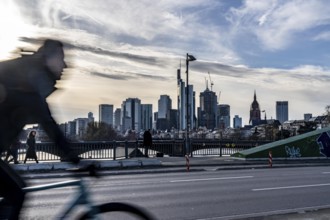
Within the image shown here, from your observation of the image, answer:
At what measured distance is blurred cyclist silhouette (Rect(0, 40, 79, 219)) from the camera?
352cm

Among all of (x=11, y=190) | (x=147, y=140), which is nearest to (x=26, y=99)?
(x=11, y=190)

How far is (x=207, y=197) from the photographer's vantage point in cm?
1179

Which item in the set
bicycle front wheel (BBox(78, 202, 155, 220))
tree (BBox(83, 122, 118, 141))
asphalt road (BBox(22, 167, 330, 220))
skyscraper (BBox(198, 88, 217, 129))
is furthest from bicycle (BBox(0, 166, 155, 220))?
skyscraper (BBox(198, 88, 217, 129))

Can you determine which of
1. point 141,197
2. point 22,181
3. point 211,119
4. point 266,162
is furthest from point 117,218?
point 211,119

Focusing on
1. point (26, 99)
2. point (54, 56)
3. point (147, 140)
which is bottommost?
point (147, 140)

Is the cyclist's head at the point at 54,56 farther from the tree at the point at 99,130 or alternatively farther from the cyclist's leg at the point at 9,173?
the tree at the point at 99,130

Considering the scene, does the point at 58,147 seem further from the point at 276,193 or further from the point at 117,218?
the point at 276,193

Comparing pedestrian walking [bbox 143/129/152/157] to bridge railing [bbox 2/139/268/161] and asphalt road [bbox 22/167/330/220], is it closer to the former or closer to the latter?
bridge railing [bbox 2/139/268/161]

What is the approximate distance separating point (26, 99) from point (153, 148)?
90.5ft

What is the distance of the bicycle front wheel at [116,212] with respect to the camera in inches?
149

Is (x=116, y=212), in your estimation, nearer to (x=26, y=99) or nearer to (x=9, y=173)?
(x=9, y=173)

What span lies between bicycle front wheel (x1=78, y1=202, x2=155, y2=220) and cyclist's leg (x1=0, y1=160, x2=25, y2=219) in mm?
488

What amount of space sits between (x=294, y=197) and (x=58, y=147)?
9494 mm

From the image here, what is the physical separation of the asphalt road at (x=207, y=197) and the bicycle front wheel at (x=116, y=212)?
4.10 metres
